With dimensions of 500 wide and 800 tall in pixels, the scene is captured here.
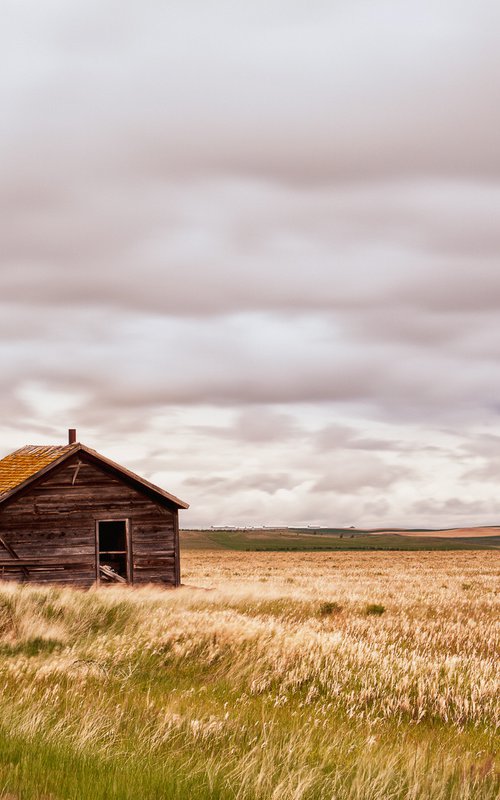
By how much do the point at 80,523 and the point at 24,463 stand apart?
2787 mm

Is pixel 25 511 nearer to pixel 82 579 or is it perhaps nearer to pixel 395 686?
pixel 82 579

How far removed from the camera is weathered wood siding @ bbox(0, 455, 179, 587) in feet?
76.7

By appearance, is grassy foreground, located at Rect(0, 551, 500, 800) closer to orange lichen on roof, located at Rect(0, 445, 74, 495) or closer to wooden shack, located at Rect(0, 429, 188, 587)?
wooden shack, located at Rect(0, 429, 188, 587)

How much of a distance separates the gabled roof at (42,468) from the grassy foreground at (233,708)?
9484 mm

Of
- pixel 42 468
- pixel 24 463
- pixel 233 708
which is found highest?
pixel 24 463

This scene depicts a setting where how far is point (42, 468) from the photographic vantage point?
76.5ft

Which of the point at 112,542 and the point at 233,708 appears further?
the point at 112,542

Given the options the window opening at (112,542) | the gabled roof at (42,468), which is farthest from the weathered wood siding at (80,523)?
the window opening at (112,542)

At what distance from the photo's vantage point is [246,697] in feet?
25.3

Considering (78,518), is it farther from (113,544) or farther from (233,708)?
(233,708)

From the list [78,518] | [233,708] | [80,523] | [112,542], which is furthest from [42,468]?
[233,708]

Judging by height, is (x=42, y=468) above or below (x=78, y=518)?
above

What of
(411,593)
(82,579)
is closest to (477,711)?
(411,593)

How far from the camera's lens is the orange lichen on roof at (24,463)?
77.0 ft
